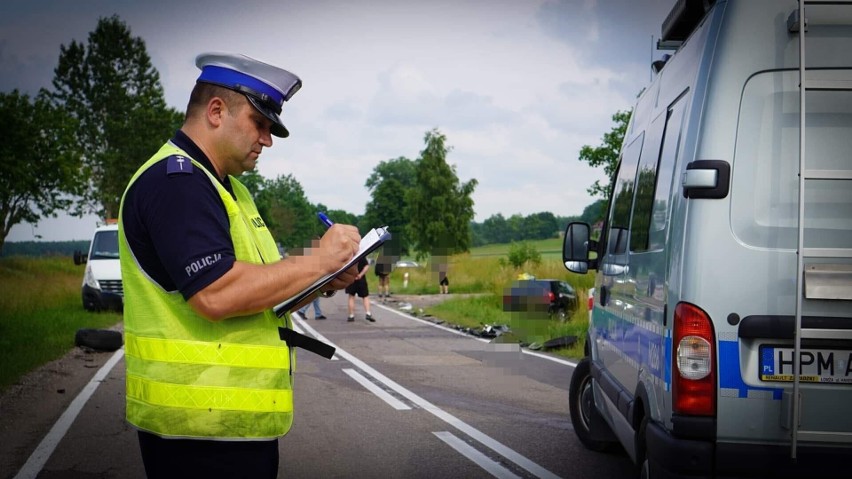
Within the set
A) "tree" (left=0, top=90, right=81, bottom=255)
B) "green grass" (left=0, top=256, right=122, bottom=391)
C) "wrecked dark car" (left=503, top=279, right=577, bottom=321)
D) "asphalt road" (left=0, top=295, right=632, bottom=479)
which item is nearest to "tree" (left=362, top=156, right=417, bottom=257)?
"tree" (left=0, top=90, right=81, bottom=255)

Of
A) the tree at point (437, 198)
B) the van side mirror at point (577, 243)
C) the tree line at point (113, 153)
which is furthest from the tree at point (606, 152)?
the tree at point (437, 198)

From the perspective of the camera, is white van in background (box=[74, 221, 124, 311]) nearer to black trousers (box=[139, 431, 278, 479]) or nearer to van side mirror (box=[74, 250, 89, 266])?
van side mirror (box=[74, 250, 89, 266])

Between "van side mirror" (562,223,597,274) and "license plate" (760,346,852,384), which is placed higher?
"van side mirror" (562,223,597,274)

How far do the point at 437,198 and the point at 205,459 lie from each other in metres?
68.2

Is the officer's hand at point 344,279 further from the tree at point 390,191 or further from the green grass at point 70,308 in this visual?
the tree at point 390,191

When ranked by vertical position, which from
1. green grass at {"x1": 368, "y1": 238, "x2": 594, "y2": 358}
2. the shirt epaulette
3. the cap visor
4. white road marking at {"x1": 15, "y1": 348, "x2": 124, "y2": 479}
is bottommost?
white road marking at {"x1": 15, "y1": 348, "x2": 124, "y2": 479}

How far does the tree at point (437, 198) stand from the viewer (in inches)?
2783

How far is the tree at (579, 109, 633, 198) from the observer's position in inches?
1172

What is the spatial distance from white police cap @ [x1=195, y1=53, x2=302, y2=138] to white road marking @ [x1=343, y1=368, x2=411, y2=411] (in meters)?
6.45

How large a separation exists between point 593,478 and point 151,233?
4.30 meters

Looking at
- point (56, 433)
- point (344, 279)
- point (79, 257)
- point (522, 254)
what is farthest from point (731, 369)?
point (522, 254)

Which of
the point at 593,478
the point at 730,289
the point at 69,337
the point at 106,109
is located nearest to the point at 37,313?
the point at 69,337

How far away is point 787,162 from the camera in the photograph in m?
3.43

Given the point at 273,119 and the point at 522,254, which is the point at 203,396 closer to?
the point at 273,119
